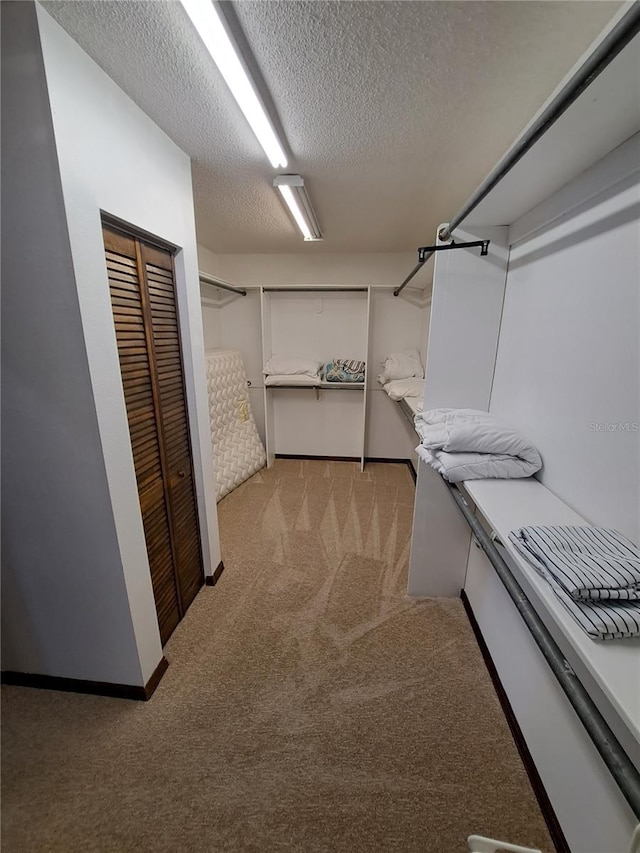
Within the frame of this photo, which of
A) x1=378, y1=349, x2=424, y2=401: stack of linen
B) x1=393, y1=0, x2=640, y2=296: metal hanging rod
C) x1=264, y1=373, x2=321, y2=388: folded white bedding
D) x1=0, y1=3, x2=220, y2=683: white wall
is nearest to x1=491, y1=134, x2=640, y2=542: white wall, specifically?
x1=393, y1=0, x2=640, y2=296: metal hanging rod

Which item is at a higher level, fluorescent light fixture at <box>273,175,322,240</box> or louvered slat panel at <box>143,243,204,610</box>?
fluorescent light fixture at <box>273,175,322,240</box>

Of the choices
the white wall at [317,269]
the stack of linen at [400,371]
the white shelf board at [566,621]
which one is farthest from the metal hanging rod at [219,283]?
the white shelf board at [566,621]

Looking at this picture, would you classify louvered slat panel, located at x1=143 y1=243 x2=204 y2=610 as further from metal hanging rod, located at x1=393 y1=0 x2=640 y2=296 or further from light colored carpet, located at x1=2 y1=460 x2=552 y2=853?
metal hanging rod, located at x1=393 y1=0 x2=640 y2=296

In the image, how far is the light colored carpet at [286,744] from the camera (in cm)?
111

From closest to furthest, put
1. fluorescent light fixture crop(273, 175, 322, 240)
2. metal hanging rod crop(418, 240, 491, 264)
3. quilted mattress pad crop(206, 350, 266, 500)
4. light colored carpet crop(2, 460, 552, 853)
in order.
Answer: light colored carpet crop(2, 460, 552, 853) < metal hanging rod crop(418, 240, 491, 264) < fluorescent light fixture crop(273, 175, 322, 240) < quilted mattress pad crop(206, 350, 266, 500)

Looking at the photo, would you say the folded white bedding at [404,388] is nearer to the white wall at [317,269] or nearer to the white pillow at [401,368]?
the white pillow at [401,368]

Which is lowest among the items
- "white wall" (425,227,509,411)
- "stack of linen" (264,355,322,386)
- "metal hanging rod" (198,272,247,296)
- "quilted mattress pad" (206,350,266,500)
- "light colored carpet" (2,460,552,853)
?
"light colored carpet" (2,460,552,853)

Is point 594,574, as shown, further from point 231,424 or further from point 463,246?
point 231,424

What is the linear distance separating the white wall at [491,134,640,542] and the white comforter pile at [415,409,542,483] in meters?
0.08

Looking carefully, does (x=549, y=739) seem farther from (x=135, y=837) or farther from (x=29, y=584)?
(x=29, y=584)

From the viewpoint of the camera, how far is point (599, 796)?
91 centimetres

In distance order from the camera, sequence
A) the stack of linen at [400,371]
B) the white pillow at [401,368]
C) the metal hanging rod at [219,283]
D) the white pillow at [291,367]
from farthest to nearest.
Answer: the white pillow at [291,367], the white pillow at [401,368], the stack of linen at [400,371], the metal hanging rod at [219,283]

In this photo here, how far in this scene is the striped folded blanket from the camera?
384 centimetres

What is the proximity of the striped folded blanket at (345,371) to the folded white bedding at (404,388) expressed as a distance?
1.22 ft
